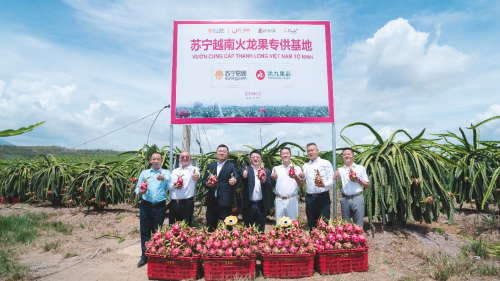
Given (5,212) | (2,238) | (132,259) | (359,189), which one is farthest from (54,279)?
(5,212)

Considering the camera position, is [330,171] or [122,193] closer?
[330,171]

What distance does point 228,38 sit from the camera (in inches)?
201

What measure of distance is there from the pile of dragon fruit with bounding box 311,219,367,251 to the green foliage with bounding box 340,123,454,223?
117 centimetres

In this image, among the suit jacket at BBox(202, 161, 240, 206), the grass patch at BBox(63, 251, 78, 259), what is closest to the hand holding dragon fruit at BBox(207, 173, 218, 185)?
the suit jacket at BBox(202, 161, 240, 206)

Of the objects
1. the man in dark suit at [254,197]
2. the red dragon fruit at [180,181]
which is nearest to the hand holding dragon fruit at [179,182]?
the red dragon fruit at [180,181]

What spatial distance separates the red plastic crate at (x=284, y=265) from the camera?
3.51m

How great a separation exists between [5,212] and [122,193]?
4.10 m

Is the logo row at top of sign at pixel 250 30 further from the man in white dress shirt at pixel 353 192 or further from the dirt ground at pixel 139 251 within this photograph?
the dirt ground at pixel 139 251

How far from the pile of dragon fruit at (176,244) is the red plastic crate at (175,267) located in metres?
0.06

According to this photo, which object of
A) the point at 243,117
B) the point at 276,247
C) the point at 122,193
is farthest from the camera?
the point at 122,193

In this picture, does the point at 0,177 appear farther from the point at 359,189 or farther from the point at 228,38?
the point at 359,189

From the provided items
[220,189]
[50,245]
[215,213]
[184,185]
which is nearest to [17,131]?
[184,185]

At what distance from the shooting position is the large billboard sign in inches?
196

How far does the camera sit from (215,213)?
452 cm
